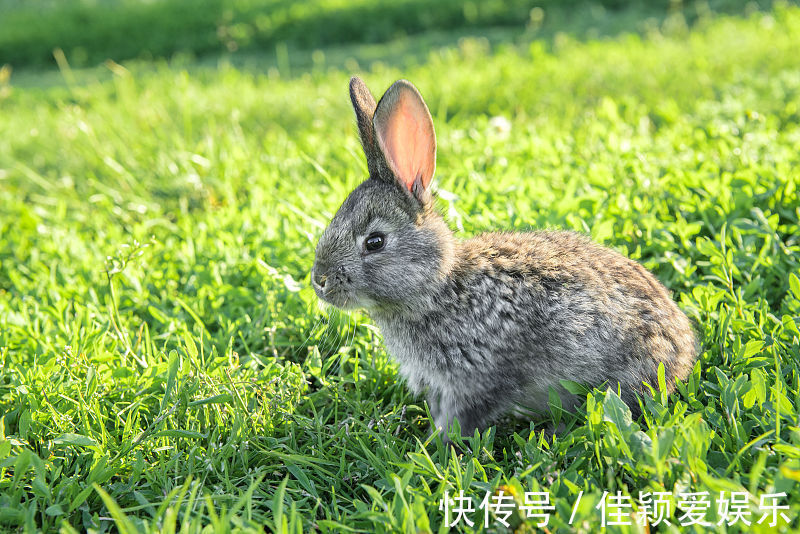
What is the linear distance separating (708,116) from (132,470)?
16.4ft

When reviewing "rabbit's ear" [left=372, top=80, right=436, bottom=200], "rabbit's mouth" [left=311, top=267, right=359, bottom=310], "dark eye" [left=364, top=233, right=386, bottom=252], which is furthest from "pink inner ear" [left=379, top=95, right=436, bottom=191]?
"rabbit's mouth" [left=311, top=267, right=359, bottom=310]

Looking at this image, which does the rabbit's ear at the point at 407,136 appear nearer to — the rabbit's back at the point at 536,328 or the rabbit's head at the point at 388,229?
the rabbit's head at the point at 388,229

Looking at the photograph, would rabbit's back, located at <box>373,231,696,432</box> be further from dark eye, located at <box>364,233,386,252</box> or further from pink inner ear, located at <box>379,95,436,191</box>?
pink inner ear, located at <box>379,95,436,191</box>

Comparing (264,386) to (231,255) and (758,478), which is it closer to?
(231,255)

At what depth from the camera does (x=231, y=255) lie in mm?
4094

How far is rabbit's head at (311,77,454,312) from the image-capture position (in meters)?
3.02

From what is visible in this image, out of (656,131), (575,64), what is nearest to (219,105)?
(575,64)

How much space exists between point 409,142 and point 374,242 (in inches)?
18.8

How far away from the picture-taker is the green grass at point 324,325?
7.97ft

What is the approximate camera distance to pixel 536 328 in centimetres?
295

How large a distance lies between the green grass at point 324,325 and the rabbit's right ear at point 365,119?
77 centimetres

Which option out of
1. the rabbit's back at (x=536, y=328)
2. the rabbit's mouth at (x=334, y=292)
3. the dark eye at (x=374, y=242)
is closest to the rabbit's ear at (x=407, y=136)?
the dark eye at (x=374, y=242)

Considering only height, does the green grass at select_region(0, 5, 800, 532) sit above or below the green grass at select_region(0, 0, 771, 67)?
below

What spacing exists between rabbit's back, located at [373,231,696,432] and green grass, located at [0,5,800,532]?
0.17 meters
